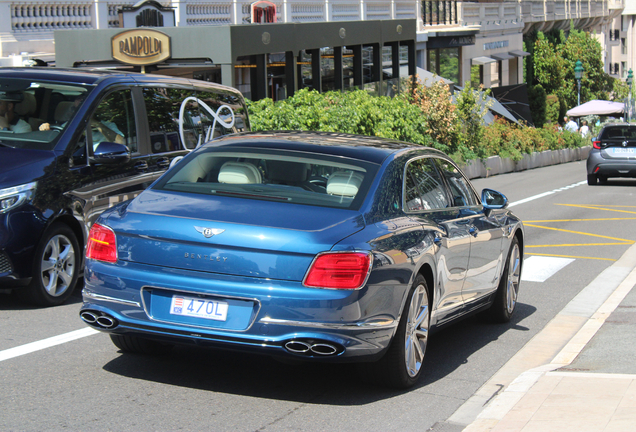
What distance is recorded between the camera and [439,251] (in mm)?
6227

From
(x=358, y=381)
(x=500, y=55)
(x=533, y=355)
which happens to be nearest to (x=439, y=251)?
(x=358, y=381)

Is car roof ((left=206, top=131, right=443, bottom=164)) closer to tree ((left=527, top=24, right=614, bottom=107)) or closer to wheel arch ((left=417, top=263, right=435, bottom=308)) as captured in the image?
wheel arch ((left=417, top=263, right=435, bottom=308))

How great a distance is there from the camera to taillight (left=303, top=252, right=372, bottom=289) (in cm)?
509

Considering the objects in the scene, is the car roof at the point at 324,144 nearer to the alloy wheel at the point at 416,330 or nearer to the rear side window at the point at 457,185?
the rear side window at the point at 457,185

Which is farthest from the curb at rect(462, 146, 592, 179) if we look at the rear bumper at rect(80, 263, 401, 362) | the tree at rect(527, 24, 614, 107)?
the rear bumper at rect(80, 263, 401, 362)

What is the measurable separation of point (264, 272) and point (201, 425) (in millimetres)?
901

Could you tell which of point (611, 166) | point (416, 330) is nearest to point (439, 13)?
point (611, 166)

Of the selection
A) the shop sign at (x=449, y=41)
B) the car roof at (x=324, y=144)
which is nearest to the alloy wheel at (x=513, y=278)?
the car roof at (x=324, y=144)

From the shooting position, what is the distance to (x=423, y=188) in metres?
6.57

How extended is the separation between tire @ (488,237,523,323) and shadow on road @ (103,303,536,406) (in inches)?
46.4

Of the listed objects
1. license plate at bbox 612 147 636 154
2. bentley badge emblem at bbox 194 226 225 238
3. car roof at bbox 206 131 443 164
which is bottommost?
license plate at bbox 612 147 636 154

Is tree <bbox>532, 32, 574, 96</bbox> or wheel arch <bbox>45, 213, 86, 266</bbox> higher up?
tree <bbox>532, 32, 574, 96</bbox>

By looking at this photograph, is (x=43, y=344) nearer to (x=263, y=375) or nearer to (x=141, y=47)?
(x=263, y=375)

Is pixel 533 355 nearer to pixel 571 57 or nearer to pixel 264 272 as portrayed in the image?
pixel 264 272
